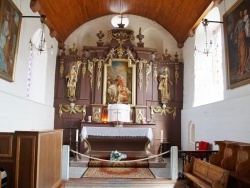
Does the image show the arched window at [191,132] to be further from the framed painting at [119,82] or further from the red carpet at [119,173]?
the red carpet at [119,173]

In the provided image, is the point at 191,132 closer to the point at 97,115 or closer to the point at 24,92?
the point at 97,115

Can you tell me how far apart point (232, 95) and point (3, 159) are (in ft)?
16.7

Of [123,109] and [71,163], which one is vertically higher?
[123,109]

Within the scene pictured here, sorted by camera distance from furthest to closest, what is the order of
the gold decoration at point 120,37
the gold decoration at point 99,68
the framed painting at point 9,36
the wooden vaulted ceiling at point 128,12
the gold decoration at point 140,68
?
1. the gold decoration at point 120,37
2. the gold decoration at point 140,68
3. the gold decoration at point 99,68
4. the wooden vaulted ceiling at point 128,12
5. the framed painting at point 9,36

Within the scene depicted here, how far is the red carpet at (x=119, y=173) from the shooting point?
625 centimetres

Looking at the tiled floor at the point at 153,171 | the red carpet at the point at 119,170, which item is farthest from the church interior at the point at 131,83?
the tiled floor at the point at 153,171

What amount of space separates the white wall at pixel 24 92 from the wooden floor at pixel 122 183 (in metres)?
1.99

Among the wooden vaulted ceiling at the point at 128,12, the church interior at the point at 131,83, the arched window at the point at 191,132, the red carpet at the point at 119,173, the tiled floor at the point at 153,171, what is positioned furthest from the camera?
the arched window at the point at 191,132

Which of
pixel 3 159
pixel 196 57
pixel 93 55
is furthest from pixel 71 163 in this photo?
pixel 196 57

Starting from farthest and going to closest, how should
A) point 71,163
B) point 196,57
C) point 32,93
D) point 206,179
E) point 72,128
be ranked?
point 72,128, point 196,57, point 32,93, point 71,163, point 206,179

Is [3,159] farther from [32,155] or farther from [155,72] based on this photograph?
[155,72]

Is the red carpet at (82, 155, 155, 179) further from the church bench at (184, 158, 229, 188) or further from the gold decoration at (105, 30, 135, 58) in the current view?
the gold decoration at (105, 30, 135, 58)

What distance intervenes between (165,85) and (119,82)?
1.88 metres

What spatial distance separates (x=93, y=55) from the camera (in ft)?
34.2
